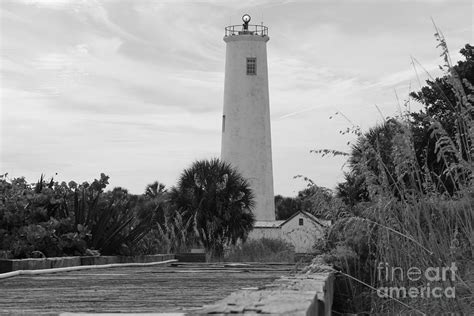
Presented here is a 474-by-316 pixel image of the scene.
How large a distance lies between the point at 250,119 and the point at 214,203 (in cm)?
902

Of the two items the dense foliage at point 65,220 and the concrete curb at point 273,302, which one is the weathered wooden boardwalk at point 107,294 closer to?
the concrete curb at point 273,302

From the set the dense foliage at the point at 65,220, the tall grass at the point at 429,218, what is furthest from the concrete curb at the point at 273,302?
the dense foliage at the point at 65,220

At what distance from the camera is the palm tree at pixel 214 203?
2741cm

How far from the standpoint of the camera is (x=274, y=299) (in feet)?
10.2

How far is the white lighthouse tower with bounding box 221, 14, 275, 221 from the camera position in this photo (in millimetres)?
35844

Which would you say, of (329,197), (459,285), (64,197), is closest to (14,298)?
(459,285)

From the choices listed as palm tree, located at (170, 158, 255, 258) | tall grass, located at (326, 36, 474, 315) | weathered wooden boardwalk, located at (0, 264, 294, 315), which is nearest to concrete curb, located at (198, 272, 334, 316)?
weathered wooden boardwalk, located at (0, 264, 294, 315)

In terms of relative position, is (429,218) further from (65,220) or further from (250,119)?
(250,119)

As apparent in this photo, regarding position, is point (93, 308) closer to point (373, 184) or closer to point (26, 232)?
point (373, 184)

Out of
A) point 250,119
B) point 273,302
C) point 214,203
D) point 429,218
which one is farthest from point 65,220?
point 250,119

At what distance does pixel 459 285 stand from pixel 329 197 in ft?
8.58

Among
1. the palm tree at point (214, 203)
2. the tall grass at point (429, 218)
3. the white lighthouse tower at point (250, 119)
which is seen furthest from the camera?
the white lighthouse tower at point (250, 119)

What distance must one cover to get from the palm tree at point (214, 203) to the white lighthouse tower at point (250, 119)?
7.00 meters

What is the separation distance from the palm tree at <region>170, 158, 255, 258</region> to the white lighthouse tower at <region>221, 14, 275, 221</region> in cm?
700
